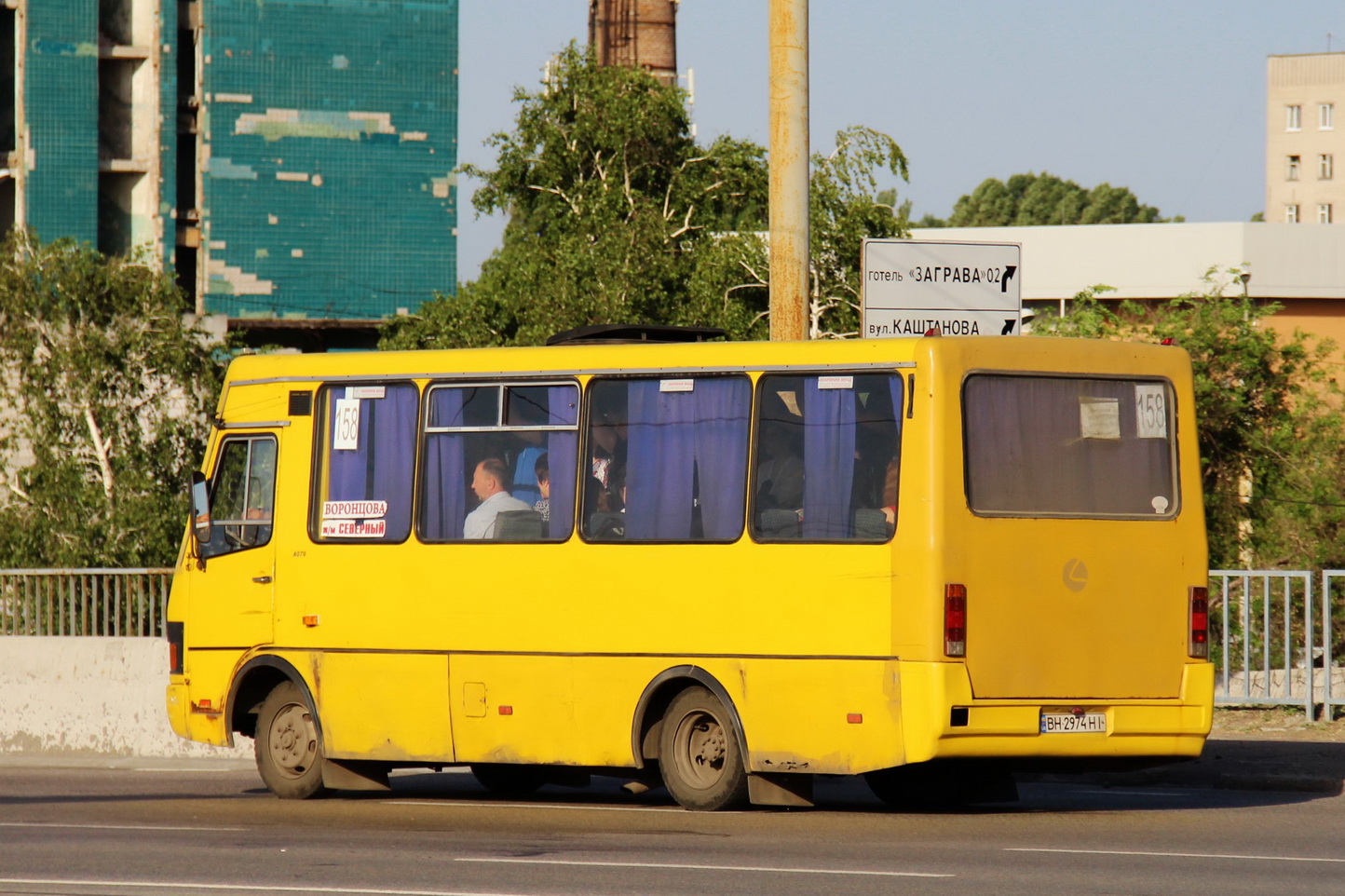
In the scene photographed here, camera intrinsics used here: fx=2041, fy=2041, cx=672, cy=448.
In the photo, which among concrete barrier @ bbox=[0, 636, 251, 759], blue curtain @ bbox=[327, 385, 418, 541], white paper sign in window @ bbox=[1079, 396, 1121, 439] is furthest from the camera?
concrete barrier @ bbox=[0, 636, 251, 759]

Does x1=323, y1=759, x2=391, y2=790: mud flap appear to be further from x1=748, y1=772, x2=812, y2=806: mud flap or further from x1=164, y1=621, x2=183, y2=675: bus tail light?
x1=748, y1=772, x2=812, y2=806: mud flap

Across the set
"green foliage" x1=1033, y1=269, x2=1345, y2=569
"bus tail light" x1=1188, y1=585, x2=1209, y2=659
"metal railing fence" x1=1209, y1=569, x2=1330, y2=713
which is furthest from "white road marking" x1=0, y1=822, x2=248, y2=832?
"green foliage" x1=1033, y1=269, x2=1345, y2=569

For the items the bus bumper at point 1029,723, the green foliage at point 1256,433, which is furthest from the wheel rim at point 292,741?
the green foliage at point 1256,433

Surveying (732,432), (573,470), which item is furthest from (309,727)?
(732,432)

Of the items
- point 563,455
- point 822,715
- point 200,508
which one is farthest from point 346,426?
point 822,715

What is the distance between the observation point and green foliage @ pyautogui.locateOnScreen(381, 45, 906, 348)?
36.1 meters

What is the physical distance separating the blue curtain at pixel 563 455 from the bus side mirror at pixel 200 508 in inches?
116

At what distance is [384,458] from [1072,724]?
485cm

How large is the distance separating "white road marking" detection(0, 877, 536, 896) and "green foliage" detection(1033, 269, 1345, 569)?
1640cm

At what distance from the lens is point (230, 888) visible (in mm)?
8758

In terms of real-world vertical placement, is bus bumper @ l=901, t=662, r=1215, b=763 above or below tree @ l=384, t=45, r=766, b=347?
below

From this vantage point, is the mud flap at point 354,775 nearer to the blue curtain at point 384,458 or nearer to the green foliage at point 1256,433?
the blue curtain at point 384,458

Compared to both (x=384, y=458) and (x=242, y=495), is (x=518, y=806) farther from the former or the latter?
(x=242, y=495)

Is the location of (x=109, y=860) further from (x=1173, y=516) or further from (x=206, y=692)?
(x=1173, y=516)
